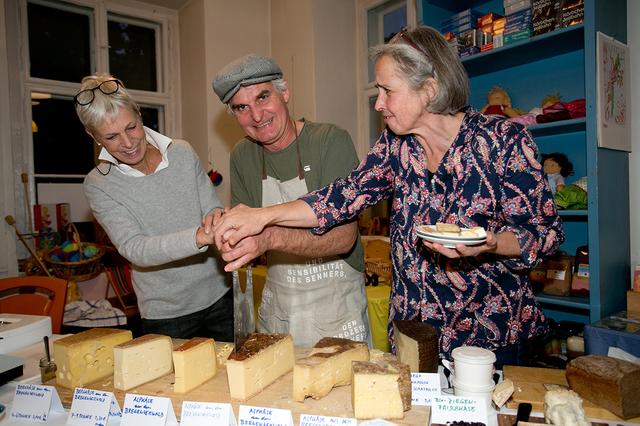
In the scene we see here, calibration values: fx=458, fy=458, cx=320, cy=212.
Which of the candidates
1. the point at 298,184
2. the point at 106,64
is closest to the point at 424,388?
the point at 298,184

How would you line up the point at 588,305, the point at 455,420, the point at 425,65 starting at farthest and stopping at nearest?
1. the point at 588,305
2. the point at 425,65
3. the point at 455,420

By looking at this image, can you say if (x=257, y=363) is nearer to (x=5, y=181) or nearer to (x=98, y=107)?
(x=98, y=107)

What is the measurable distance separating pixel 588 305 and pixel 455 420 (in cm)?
195

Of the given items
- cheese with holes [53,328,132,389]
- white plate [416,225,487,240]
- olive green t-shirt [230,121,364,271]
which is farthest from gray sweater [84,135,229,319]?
white plate [416,225,487,240]

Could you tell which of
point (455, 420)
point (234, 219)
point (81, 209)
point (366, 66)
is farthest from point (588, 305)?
point (81, 209)

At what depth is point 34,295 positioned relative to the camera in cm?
263

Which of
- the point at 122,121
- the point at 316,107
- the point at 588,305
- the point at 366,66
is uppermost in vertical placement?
the point at 366,66

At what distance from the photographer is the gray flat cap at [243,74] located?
181cm

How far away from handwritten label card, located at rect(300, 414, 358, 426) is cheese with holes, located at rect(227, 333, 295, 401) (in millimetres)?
248

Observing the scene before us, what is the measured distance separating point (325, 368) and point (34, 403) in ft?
2.64

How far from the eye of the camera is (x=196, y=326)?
2080mm

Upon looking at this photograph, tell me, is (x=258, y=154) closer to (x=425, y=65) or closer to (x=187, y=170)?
(x=187, y=170)

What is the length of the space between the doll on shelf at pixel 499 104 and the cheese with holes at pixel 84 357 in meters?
2.72

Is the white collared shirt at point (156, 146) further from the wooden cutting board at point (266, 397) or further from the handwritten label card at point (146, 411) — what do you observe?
the handwritten label card at point (146, 411)
